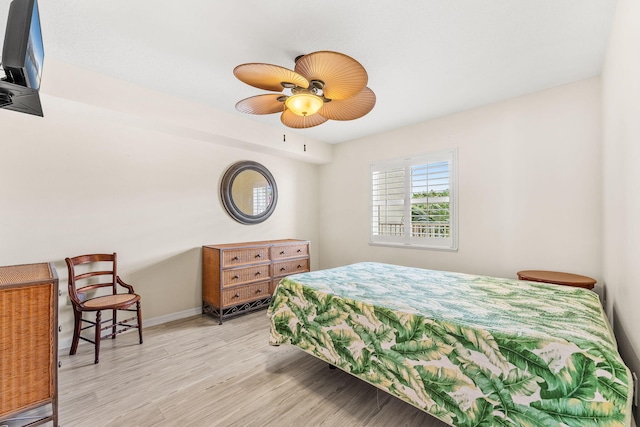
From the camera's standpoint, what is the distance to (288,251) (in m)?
3.93

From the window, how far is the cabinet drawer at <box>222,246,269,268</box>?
174cm

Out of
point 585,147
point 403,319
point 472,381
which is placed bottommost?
point 472,381

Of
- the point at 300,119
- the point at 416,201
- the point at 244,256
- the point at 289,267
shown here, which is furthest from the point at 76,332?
the point at 416,201

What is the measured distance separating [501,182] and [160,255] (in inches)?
162

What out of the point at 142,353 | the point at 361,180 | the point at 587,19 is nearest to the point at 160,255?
the point at 142,353

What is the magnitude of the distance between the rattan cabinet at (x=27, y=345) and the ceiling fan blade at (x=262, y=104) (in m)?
1.74

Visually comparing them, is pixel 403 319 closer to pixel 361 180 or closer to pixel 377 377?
pixel 377 377

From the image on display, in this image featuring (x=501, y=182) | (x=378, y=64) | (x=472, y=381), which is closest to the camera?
(x=472, y=381)

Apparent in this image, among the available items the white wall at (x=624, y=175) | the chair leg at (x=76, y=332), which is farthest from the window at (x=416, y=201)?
the chair leg at (x=76, y=332)

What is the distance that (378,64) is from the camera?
2369mm

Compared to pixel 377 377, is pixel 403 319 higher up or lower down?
higher up

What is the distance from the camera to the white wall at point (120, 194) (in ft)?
7.93

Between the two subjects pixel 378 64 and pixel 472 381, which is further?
pixel 378 64

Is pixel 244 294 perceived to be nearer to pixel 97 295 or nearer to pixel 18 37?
pixel 97 295
